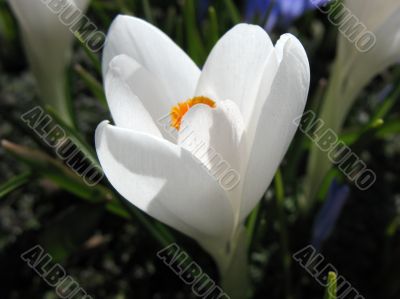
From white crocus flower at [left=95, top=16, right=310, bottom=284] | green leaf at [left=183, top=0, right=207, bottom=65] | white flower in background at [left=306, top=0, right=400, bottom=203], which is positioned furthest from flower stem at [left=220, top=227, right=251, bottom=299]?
green leaf at [left=183, top=0, right=207, bottom=65]

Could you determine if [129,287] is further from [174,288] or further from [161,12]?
[161,12]

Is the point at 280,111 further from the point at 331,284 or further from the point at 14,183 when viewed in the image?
the point at 14,183

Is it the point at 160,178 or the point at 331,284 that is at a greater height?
the point at 160,178

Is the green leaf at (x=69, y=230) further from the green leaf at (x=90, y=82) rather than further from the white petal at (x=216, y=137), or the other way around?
the white petal at (x=216, y=137)

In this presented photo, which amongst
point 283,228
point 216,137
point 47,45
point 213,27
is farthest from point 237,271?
point 47,45

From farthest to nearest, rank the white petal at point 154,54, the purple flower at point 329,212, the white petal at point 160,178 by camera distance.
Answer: the purple flower at point 329,212 → the white petal at point 154,54 → the white petal at point 160,178

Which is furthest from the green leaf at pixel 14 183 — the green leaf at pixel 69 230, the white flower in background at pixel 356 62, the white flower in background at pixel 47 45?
the white flower in background at pixel 356 62

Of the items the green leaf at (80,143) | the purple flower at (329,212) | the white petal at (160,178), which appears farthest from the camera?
the purple flower at (329,212)
